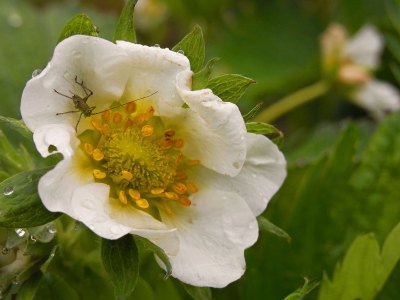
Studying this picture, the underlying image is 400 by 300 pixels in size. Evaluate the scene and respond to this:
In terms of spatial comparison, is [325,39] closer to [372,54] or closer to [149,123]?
[372,54]

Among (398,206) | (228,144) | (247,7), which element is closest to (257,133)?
(228,144)

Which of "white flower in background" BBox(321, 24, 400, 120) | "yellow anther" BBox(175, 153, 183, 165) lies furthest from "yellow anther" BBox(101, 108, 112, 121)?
"white flower in background" BBox(321, 24, 400, 120)

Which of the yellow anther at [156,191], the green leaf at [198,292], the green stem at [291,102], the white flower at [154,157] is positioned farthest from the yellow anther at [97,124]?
the green stem at [291,102]

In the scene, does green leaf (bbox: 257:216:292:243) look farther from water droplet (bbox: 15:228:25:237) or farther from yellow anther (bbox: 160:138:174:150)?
water droplet (bbox: 15:228:25:237)

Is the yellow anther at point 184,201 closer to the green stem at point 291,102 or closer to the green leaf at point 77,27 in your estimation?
A: the green leaf at point 77,27

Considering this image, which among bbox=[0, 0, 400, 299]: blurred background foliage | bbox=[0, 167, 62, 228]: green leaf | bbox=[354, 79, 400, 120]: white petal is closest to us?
bbox=[0, 167, 62, 228]: green leaf

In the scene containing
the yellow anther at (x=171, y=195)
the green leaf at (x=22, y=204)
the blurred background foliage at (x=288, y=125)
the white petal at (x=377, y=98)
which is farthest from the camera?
the white petal at (x=377, y=98)

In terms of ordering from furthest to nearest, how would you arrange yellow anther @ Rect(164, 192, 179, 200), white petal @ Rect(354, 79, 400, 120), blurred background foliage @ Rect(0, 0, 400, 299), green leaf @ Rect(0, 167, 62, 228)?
white petal @ Rect(354, 79, 400, 120) → blurred background foliage @ Rect(0, 0, 400, 299) → yellow anther @ Rect(164, 192, 179, 200) → green leaf @ Rect(0, 167, 62, 228)
